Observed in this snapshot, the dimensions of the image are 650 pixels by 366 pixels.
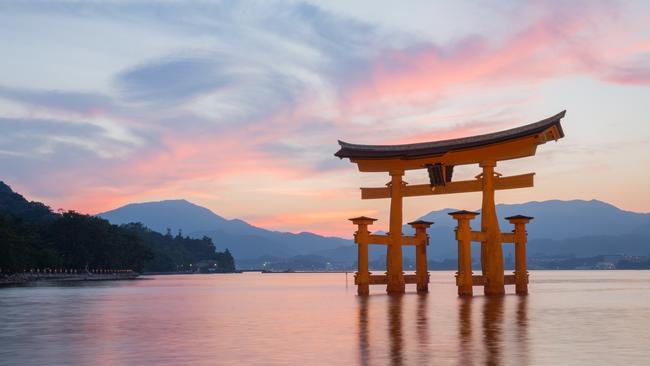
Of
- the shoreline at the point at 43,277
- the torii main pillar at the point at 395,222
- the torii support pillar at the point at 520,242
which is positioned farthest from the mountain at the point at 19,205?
the torii support pillar at the point at 520,242

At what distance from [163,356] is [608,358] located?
28.9 ft

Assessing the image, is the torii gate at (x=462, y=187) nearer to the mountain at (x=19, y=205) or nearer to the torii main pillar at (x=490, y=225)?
the torii main pillar at (x=490, y=225)

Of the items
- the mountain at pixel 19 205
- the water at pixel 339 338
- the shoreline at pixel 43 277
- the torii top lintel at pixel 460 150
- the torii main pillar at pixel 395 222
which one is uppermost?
the mountain at pixel 19 205

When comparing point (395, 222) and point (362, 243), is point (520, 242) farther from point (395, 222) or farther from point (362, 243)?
point (362, 243)

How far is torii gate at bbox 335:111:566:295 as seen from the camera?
38.8 metres

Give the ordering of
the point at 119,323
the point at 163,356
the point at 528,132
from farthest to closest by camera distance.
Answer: the point at 528,132, the point at 119,323, the point at 163,356

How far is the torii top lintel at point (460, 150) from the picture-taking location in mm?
37500

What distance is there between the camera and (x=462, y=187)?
4294 cm

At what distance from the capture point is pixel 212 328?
80.2 feet

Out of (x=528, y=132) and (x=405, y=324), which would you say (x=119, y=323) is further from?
(x=528, y=132)

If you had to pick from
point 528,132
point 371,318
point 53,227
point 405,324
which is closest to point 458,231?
point 528,132

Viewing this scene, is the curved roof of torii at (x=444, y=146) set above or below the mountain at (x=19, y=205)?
below

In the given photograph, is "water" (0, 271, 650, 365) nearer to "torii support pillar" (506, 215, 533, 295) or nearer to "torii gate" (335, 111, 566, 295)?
"torii gate" (335, 111, 566, 295)

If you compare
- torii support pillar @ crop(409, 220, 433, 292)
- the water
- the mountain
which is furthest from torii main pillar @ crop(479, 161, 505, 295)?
the mountain
